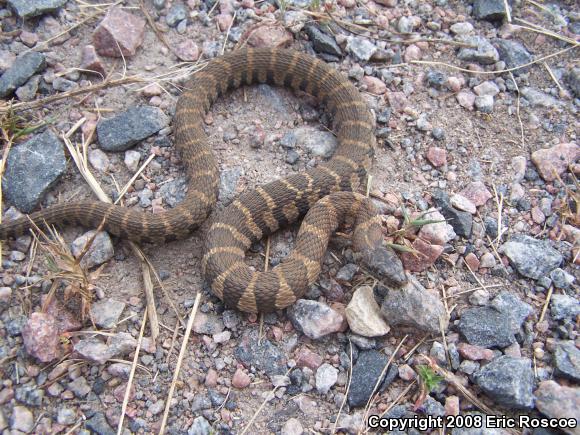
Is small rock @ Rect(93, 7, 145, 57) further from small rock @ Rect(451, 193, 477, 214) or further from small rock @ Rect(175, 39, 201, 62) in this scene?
small rock @ Rect(451, 193, 477, 214)

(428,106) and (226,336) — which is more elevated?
(428,106)

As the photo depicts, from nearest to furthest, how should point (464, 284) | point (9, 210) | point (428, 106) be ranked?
point (464, 284) → point (9, 210) → point (428, 106)

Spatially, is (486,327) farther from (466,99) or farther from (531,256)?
(466,99)

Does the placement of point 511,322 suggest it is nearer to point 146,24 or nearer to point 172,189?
point 172,189

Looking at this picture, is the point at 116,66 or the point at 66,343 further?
the point at 116,66

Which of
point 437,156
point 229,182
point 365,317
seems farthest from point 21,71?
point 437,156

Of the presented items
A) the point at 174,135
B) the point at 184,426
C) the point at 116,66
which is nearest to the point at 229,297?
the point at 184,426
